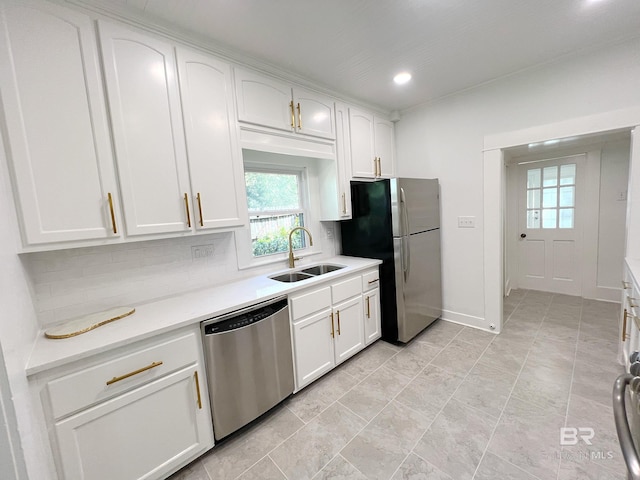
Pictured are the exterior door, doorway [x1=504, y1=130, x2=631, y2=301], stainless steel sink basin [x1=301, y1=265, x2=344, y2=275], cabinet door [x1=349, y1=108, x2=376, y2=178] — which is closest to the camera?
stainless steel sink basin [x1=301, y1=265, x2=344, y2=275]

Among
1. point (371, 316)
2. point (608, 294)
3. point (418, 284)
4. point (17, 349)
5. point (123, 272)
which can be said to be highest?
point (123, 272)

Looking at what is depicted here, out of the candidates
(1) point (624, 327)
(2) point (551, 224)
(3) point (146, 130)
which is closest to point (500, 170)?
(1) point (624, 327)

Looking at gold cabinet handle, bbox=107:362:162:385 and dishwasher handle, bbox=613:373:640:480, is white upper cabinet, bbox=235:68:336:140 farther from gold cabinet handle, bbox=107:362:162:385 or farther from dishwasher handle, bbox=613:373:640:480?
dishwasher handle, bbox=613:373:640:480

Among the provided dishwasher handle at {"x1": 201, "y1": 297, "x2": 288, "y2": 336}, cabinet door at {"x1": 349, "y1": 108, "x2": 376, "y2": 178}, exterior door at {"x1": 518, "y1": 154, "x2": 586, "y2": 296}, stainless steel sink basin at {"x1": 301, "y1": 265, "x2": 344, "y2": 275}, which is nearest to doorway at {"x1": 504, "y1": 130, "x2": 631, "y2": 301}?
exterior door at {"x1": 518, "y1": 154, "x2": 586, "y2": 296}

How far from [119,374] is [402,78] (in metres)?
2.96

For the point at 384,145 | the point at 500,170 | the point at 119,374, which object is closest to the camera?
the point at 119,374

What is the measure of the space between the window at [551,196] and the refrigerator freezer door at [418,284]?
200cm

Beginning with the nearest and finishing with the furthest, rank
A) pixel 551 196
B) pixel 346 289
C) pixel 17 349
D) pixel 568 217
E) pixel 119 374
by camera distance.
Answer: pixel 17 349, pixel 119 374, pixel 346 289, pixel 568 217, pixel 551 196

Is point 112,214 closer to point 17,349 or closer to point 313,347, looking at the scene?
point 17,349

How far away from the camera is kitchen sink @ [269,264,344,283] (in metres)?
2.33

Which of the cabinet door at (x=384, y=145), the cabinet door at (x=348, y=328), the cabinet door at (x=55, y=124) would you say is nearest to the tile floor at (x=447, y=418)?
the cabinet door at (x=348, y=328)

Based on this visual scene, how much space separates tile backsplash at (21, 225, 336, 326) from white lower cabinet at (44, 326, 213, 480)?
59cm

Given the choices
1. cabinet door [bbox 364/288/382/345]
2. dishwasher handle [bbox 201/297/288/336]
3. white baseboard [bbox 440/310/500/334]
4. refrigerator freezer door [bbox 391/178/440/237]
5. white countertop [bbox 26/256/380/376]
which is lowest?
white baseboard [bbox 440/310/500/334]

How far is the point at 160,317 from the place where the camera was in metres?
1.44
